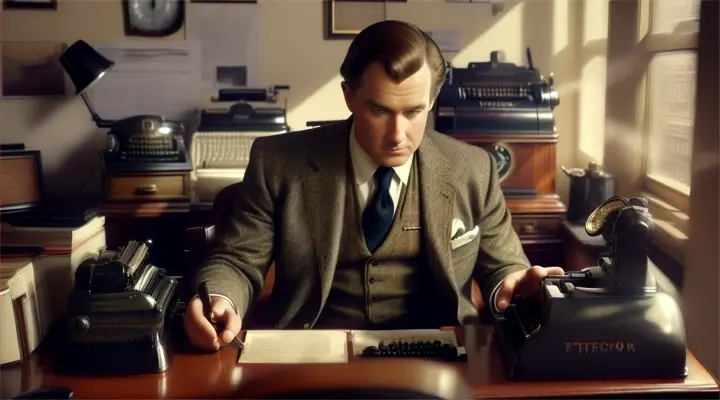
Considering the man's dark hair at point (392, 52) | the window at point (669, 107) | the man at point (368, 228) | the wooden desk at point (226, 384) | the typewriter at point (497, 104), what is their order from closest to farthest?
the wooden desk at point (226, 384)
the man's dark hair at point (392, 52)
the man at point (368, 228)
the window at point (669, 107)
the typewriter at point (497, 104)

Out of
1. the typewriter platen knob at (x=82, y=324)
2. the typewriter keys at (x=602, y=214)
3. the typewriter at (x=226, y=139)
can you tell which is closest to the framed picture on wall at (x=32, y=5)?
the typewriter at (x=226, y=139)

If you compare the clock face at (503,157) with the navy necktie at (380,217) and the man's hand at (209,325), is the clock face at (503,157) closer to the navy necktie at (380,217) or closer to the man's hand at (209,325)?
the navy necktie at (380,217)

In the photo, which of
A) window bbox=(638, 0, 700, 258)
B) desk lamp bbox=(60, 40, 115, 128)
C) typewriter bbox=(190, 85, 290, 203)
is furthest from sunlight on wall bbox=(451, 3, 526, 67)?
desk lamp bbox=(60, 40, 115, 128)

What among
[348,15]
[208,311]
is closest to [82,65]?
[348,15]

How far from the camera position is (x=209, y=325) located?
4.50 feet

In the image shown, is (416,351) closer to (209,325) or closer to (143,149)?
(209,325)

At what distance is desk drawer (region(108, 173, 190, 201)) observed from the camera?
2920mm

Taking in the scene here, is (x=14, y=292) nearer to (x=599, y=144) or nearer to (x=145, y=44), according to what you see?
(x=145, y=44)

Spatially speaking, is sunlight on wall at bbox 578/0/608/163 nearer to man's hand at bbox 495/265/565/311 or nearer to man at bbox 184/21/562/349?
man at bbox 184/21/562/349

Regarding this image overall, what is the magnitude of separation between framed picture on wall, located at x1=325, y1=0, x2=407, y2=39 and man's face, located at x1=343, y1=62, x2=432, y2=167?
4.93ft

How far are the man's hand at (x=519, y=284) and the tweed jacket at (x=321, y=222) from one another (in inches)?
4.5

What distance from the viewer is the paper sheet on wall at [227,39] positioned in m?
3.22

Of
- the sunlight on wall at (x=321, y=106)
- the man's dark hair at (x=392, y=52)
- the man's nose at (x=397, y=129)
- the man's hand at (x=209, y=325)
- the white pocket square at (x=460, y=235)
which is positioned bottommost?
the man's hand at (x=209, y=325)

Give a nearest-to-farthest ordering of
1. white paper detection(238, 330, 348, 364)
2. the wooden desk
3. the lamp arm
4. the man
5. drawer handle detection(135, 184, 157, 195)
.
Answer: the wooden desk < white paper detection(238, 330, 348, 364) < the man < drawer handle detection(135, 184, 157, 195) < the lamp arm
